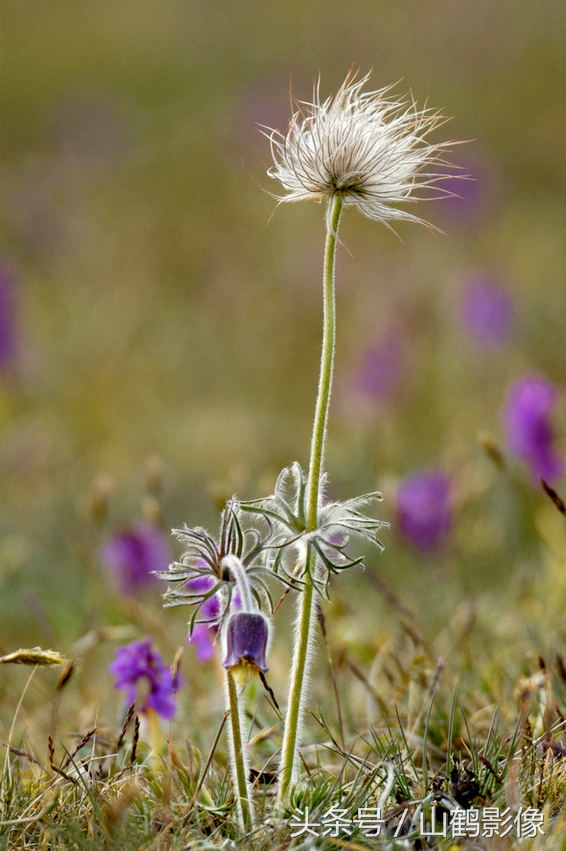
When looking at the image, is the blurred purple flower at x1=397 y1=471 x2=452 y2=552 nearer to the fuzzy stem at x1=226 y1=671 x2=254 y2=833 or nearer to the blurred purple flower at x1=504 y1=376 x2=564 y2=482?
the blurred purple flower at x1=504 y1=376 x2=564 y2=482

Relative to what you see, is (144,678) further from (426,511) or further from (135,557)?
(426,511)

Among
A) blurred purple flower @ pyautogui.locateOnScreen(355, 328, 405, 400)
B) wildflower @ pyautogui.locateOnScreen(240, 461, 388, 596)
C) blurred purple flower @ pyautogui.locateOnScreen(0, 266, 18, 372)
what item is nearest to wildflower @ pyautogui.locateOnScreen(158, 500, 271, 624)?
wildflower @ pyautogui.locateOnScreen(240, 461, 388, 596)

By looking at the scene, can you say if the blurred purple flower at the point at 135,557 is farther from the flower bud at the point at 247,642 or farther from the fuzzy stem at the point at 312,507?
the flower bud at the point at 247,642

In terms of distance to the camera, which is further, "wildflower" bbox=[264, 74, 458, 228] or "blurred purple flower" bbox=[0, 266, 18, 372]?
"blurred purple flower" bbox=[0, 266, 18, 372]

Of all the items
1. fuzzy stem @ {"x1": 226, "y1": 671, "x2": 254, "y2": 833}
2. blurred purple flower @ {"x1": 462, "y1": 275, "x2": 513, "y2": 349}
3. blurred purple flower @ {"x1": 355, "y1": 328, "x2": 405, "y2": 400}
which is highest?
blurred purple flower @ {"x1": 462, "y1": 275, "x2": 513, "y2": 349}

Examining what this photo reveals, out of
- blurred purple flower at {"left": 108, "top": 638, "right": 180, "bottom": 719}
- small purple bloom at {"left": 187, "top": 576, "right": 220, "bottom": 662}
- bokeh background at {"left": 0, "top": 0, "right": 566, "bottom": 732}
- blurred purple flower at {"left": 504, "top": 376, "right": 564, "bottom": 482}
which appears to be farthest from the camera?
bokeh background at {"left": 0, "top": 0, "right": 566, "bottom": 732}

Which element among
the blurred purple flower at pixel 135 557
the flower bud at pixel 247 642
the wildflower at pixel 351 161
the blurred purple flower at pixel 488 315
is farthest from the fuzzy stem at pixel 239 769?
the blurred purple flower at pixel 488 315

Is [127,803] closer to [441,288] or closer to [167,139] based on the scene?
Result: [441,288]
